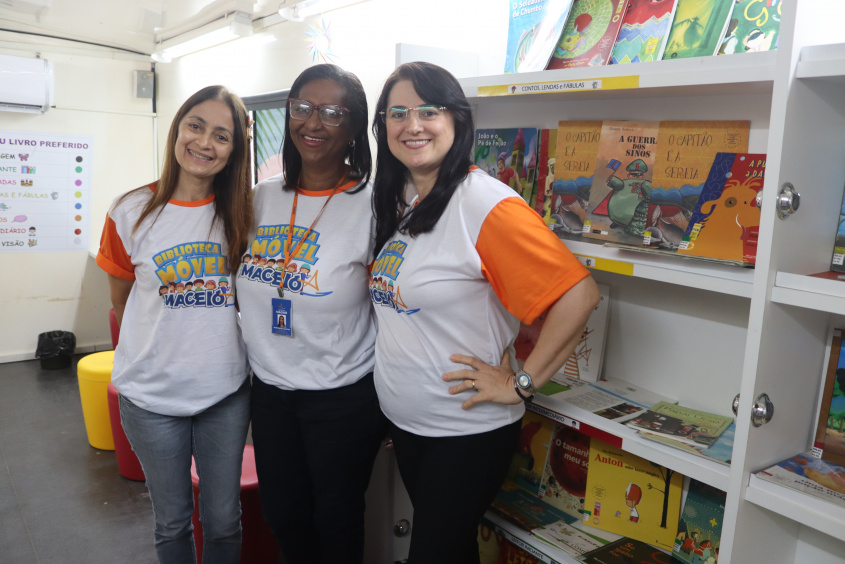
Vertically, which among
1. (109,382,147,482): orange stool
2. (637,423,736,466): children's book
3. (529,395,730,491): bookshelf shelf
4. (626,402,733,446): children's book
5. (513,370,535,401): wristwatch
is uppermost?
(513,370,535,401): wristwatch

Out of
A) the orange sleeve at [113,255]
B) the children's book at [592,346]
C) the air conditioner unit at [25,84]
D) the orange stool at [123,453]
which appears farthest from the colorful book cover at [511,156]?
the air conditioner unit at [25,84]

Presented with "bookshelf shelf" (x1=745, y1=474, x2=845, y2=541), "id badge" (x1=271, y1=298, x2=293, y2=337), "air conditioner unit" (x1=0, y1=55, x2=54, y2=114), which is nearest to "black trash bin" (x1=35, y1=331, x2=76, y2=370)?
"air conditioner unit" (x1=0, y1=55, x2=54, y2=114)

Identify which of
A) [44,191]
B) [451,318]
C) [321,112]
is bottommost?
[451,318]

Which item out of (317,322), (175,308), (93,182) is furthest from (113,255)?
(93,182)

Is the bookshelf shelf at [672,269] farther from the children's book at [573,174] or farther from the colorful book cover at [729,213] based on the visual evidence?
the children's book at [573,174]

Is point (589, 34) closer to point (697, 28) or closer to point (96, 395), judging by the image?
point (697, 28)

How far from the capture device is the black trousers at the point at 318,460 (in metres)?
1.72

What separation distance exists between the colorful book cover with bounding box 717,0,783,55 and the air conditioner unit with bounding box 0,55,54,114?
521cm

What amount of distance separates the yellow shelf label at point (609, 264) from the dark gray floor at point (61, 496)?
2.28 metres

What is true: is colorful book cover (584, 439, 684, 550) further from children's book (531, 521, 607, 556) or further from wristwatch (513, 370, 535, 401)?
wristwatch (513, 370, 535, 401)

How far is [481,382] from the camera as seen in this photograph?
57.3 inches

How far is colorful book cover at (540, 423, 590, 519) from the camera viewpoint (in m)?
1.85

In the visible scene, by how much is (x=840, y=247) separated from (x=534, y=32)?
965 mm

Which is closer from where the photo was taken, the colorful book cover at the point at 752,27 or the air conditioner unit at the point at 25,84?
the colorful book cover at the point at 752,27
